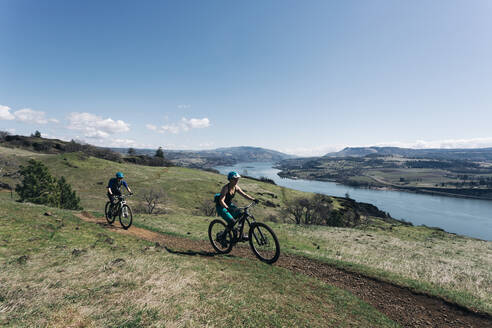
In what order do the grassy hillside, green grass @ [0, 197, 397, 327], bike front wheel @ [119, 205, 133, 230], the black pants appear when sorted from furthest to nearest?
Result: the black pants → bike front wheel @ [119, 205, 133, 230] → the grassy hillside → green grass @ [0, 197, 397, 327]

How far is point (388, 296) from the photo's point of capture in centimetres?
859

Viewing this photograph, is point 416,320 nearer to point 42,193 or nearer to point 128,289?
point 128,289

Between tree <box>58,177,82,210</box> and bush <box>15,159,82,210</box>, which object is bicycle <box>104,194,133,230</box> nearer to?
bush <box>15,159,82,210</box>

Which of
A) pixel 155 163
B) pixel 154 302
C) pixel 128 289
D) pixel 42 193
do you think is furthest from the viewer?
pixel 155 163

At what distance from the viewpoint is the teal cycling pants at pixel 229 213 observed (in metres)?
9.56

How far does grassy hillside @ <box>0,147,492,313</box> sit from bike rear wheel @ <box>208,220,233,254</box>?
15.2 feet

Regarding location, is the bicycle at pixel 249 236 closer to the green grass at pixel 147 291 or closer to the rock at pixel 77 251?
the green grass at pixel 147 291

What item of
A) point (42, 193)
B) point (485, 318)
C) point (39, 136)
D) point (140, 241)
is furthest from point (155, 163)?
point (485, 318)

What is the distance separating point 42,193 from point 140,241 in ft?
144

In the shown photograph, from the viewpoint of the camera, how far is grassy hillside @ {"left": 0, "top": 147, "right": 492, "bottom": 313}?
11266mm

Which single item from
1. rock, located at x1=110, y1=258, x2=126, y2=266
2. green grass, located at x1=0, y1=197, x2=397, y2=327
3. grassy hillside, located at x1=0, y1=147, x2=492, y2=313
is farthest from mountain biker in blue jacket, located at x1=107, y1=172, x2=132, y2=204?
rock, located at x1=110, y1=258, x2=126, y2=266

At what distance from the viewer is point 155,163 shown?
165 m

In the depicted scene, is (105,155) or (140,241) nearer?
(140,241)

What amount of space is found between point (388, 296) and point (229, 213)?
23.4ft
